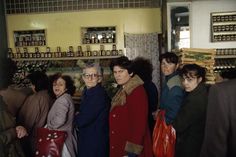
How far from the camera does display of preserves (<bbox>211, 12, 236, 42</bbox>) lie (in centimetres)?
559

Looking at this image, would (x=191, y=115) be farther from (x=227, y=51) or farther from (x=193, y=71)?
(x=227, y=51)

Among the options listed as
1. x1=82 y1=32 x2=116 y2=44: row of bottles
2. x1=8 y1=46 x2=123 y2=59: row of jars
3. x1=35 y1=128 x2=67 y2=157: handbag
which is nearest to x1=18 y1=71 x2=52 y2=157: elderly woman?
x1=35 y1=128 x2=67 y2=157: handbag

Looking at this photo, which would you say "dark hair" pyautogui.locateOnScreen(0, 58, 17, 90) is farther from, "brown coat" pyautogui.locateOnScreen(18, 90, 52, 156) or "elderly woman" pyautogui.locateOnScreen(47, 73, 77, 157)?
"elderly woman" pyautogui.locateOnScreen(47, 73, 77, 157)

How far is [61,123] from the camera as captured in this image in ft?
10.1

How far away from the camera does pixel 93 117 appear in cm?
287

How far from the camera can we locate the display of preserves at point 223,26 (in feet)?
18.4

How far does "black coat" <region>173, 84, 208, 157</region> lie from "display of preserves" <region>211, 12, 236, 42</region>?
3231 mm

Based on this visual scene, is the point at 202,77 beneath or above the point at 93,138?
above

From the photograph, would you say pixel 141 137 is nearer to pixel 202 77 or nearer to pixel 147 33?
pixel 202 77

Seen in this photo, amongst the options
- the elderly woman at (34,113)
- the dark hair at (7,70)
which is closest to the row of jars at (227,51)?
the elderly woman at (34,113)

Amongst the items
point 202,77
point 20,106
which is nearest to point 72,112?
point 20,106

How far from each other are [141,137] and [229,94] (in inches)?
50.8

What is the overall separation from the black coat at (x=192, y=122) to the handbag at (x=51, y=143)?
111 centimetres

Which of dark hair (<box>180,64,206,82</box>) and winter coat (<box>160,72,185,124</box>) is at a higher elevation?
dark hair (<box>180,64,206,82</box>)
